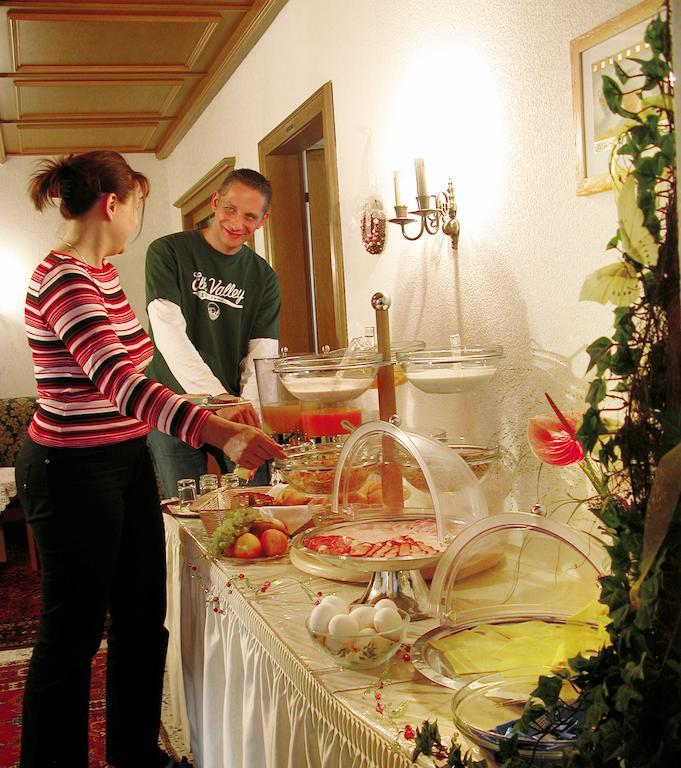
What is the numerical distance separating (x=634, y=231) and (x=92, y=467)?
150 centimetres

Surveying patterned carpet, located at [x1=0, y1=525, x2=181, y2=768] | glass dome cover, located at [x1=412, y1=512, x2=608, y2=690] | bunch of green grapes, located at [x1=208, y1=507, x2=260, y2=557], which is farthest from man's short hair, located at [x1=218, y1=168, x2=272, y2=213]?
glass dome cover, located at [x1=412, y1=512, x2=608, y2=690]

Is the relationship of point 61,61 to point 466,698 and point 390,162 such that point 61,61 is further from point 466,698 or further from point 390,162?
point 466,698

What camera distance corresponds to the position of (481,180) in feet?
7.02

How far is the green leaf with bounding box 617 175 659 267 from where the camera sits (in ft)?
2.08

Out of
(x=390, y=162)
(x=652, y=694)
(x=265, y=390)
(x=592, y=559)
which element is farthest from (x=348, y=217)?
(x=652, y=694)

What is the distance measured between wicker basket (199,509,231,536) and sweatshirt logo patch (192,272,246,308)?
130cm

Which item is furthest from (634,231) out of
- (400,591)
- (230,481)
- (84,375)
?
(230,481)

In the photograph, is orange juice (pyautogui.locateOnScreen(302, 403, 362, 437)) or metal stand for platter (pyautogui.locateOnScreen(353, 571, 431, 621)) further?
orange juice (pyautogui.locateOnScreen(302, 403, 362, 437))

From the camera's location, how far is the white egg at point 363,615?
1205mm

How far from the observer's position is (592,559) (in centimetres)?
115

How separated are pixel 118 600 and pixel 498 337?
3.76 feet

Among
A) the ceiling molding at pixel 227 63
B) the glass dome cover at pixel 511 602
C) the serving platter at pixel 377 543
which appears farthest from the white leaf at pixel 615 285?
the ceiling molding at pixel 227 63

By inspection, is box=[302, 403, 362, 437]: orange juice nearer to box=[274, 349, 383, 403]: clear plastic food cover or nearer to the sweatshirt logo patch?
box=[274, 349, 383, 403]: clear plastic food cover

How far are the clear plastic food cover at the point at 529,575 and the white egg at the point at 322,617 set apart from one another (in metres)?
0.15
